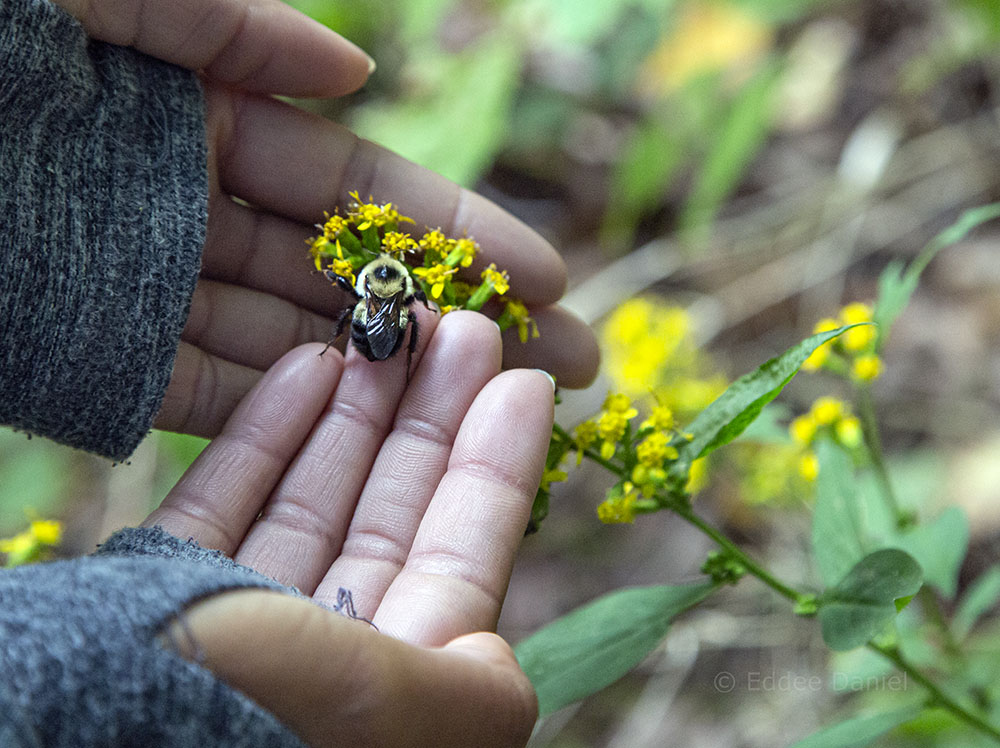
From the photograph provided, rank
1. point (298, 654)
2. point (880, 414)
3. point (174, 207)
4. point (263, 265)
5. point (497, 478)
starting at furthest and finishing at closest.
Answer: point (880, 414), point (263, 265), point (174, 207), point (497, 478), point (298, 654)

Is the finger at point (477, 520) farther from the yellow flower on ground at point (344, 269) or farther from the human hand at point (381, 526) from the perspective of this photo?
the yellow flower on ground at point (344, 269)

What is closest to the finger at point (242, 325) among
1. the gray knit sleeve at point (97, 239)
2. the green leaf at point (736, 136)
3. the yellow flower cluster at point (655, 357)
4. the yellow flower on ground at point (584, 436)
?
the gray knit sleeve at point (97, 239)

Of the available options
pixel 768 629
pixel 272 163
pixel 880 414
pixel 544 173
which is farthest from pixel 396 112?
pixel 768 629

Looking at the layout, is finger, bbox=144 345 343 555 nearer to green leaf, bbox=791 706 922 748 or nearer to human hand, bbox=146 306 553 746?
human hand, bbox=146 306 553 746

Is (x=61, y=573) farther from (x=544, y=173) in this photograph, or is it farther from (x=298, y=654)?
(x=544, y=173)

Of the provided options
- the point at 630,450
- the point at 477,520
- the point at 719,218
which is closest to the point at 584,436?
the point at 630,450
